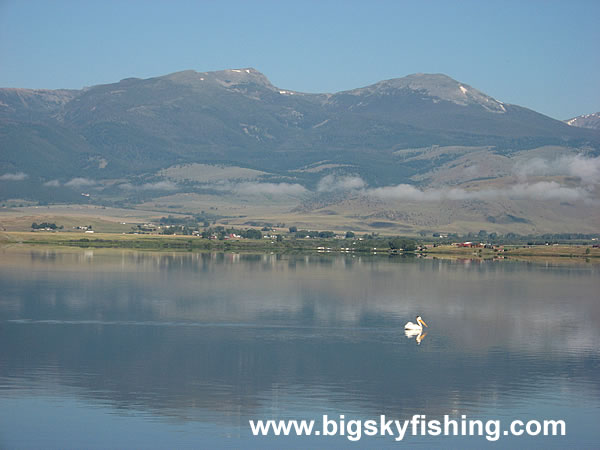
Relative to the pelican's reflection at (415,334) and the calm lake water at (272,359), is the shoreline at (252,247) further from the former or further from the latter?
the pelican's reflection at (415,334)

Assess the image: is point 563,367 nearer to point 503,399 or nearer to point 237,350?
point 503,399

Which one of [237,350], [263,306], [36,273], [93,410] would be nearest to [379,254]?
[36,273]

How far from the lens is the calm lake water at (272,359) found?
2500 cm

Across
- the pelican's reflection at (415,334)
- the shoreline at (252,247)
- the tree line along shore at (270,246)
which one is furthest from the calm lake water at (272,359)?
the tree line along shore at (270,246)

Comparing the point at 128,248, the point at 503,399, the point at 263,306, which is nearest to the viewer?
the point at 503,399

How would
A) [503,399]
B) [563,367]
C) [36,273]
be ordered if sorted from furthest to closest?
1. [36,273]
2. [563,367]
3. [503,399]

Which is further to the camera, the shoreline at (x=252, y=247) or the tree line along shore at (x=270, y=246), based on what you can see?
the tree line along shore at (x=270, y=246)

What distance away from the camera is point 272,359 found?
33.4 meters

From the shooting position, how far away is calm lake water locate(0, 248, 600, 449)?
25.0 metres

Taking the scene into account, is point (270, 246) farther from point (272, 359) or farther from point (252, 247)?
point (272, 359)

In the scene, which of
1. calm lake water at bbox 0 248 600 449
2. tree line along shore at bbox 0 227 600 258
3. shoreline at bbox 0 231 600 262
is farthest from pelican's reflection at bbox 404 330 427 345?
tree line along shore at bbox 0 227 600 258

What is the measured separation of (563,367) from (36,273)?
41873 mm

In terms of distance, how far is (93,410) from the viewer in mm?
25984

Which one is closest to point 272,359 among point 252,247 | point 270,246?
point 252,247
